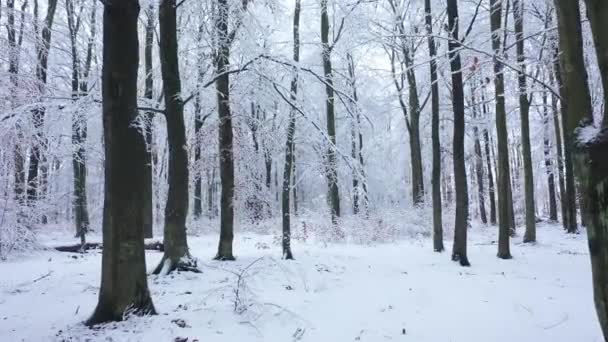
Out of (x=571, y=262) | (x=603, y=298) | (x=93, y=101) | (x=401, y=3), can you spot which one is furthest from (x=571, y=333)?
(x=401, y=3)

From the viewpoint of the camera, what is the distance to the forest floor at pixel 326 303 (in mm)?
4315

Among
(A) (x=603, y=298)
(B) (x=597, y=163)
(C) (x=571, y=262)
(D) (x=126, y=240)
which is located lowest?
(C) (x=571, y=262)

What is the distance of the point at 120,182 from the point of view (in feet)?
14.3

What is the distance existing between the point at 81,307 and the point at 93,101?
12.3 feet

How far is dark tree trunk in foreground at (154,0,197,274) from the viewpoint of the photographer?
7188 millimetres

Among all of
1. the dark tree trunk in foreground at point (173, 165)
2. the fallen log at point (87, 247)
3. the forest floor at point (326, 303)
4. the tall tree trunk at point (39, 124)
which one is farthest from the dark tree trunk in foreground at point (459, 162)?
the tall tree trunk at point (39, 124)

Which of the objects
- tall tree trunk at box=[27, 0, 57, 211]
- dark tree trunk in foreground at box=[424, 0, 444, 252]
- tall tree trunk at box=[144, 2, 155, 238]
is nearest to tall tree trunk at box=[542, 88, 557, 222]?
dark tree trunk in foreground at box=[424, 0, 444, 252]

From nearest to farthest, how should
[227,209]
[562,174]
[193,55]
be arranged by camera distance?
[227,209]
[193,55]
[562,174]

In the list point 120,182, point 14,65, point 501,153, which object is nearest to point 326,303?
point 120,182

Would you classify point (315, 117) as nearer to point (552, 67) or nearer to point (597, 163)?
point (597, 163)

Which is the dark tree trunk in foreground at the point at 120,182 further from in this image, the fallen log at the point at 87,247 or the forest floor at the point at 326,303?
the fallen log at the point at 87,247

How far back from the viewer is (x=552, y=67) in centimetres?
1302

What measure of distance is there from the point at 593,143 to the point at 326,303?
3.98 meters

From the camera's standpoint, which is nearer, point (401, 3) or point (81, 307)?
point (81, 307)
